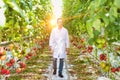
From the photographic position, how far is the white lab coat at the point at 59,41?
8.59 m

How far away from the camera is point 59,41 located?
8680 millimetres

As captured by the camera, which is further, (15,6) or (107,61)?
(107,61)

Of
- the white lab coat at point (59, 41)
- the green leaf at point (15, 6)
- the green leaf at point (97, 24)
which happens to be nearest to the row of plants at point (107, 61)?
the white lab coat at point (59, 41)

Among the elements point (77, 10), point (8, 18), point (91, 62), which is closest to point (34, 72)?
point (91, 62)

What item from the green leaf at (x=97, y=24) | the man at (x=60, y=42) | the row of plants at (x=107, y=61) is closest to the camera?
the green leaf at (x=97, y=24)

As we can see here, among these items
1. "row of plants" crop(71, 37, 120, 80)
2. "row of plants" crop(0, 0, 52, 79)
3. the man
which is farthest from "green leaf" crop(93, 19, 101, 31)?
the man

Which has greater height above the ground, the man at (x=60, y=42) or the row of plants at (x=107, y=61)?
the man at (x=60, y=42)

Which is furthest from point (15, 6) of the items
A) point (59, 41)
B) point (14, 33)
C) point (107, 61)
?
point (59, 41)

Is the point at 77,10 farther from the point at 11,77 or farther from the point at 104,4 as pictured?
the point at 11,77

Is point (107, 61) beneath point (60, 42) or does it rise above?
beneath

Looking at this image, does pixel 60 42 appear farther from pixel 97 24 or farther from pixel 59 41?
pixel 97 24

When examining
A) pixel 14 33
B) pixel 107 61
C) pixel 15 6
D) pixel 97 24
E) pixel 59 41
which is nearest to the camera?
pixel 15 6

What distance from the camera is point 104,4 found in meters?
1.76

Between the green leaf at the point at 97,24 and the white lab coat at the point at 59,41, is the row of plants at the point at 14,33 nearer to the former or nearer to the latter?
the green leaf at the point at 97,24
